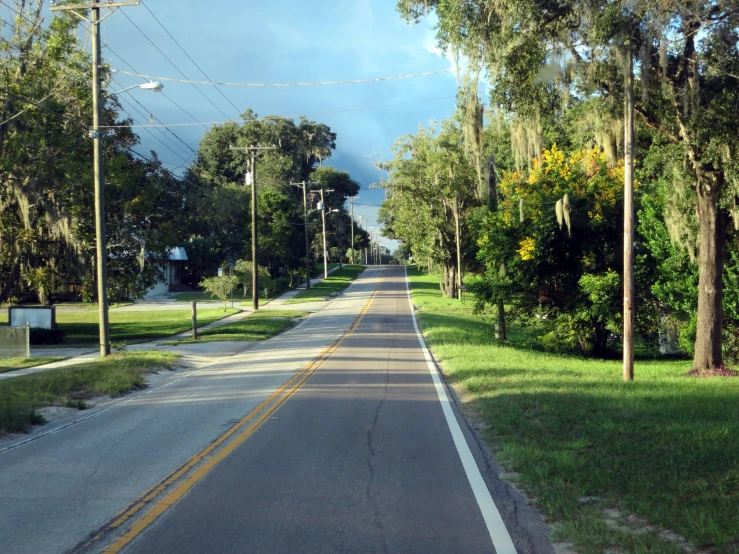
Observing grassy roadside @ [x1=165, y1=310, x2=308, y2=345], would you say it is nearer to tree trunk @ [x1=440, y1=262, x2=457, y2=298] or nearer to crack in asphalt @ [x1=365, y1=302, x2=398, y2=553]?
crack in asphalt @ [x1=365, y1=302, x2=398, y2=553]

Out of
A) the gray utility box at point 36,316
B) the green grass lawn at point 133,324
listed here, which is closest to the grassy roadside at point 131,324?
the green grass lawn at point 133,324

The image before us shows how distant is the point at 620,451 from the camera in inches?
287

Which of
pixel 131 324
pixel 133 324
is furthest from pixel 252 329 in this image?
pixel 131 324

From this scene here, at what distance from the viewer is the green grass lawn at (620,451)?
17.1 feet

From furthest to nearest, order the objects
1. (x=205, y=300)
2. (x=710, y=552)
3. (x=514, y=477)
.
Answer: (x=205, y=300)
(x=514, y=477)
(x=710, y=552)

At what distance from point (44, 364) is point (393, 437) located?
45.2 feet

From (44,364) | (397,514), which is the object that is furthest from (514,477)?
(44,364)

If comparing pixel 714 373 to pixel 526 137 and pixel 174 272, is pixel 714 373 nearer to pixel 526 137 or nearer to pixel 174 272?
pixel 526 137

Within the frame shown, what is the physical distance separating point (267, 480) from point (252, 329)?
2249cm

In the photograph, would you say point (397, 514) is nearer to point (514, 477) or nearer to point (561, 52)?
point (514, 477)

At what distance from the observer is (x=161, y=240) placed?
29672mm

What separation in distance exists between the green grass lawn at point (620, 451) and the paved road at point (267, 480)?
469mm

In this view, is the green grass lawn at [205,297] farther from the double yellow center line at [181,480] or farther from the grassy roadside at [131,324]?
the double yellow center line at [181,480]

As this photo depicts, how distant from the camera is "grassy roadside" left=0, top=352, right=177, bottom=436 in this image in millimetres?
9997
